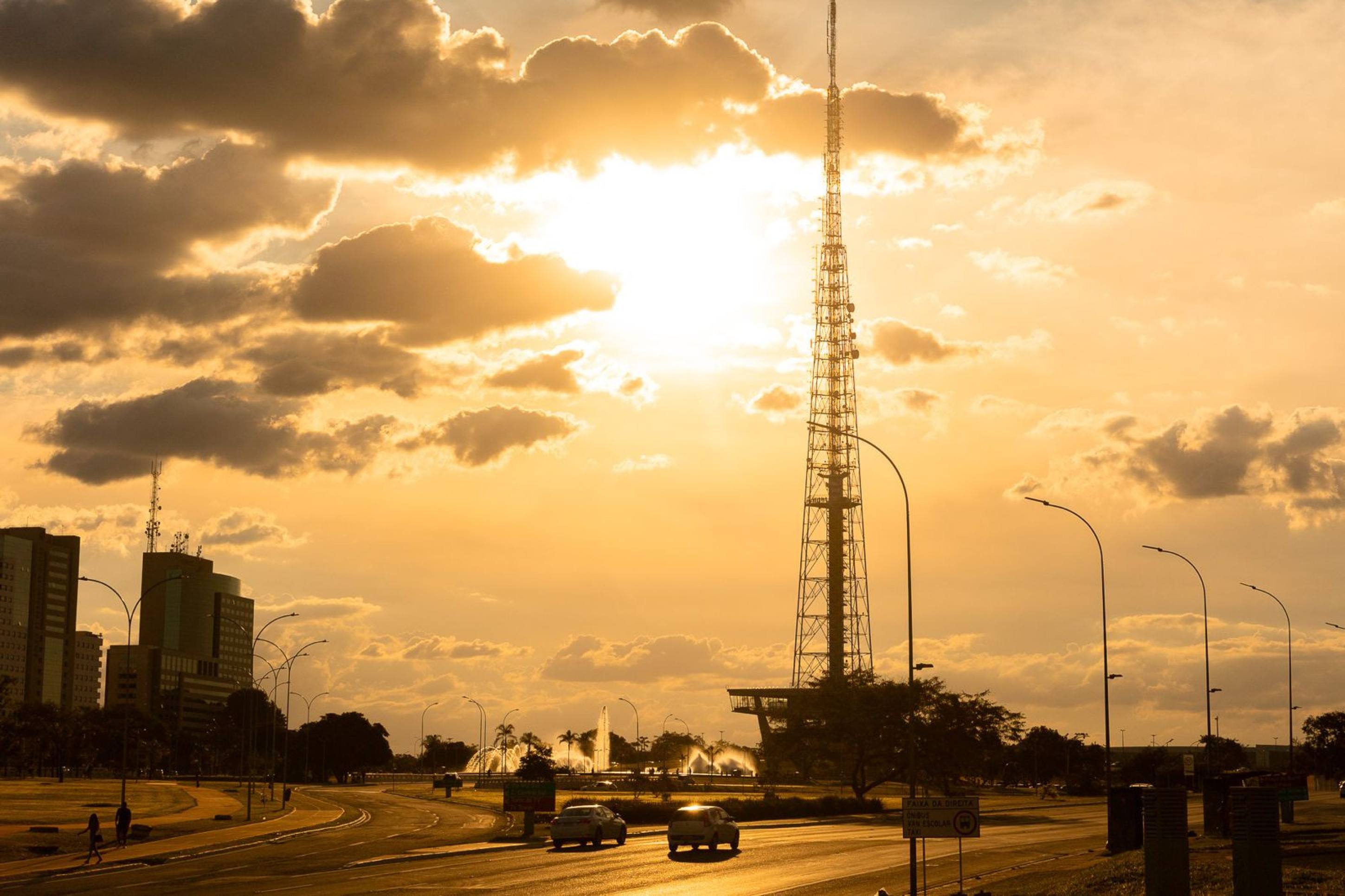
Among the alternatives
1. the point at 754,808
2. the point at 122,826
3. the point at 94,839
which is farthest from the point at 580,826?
the point at 754,808

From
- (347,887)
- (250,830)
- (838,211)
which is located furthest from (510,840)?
(838,211)

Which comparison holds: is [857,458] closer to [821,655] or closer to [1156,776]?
[821,655]

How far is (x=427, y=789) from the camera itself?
152750 millimetres

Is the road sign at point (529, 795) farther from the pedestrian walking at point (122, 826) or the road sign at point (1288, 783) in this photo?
the road sign at point (1288, 783)

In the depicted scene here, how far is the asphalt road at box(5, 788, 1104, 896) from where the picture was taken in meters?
40.2

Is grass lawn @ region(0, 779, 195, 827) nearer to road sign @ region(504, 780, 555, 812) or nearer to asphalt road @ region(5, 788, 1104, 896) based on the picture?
asphalt road @ region(5, 788, 1104, 896)

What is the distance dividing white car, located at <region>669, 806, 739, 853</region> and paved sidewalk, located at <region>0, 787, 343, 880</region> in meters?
19.6

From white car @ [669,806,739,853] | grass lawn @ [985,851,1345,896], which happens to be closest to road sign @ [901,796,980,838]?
grass lawn @ [985,851,1345,896]

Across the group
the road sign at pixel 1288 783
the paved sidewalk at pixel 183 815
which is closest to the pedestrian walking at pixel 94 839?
the paved sidewalk at pixel 183 815

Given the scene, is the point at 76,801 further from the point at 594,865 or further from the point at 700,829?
the point at 594,865

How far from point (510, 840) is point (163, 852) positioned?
14483 mm

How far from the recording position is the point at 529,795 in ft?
242

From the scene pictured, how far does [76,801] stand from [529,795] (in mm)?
44933

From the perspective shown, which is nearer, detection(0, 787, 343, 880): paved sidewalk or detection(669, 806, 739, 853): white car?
detection(0, 787, 343, 880): paved sidewalk
